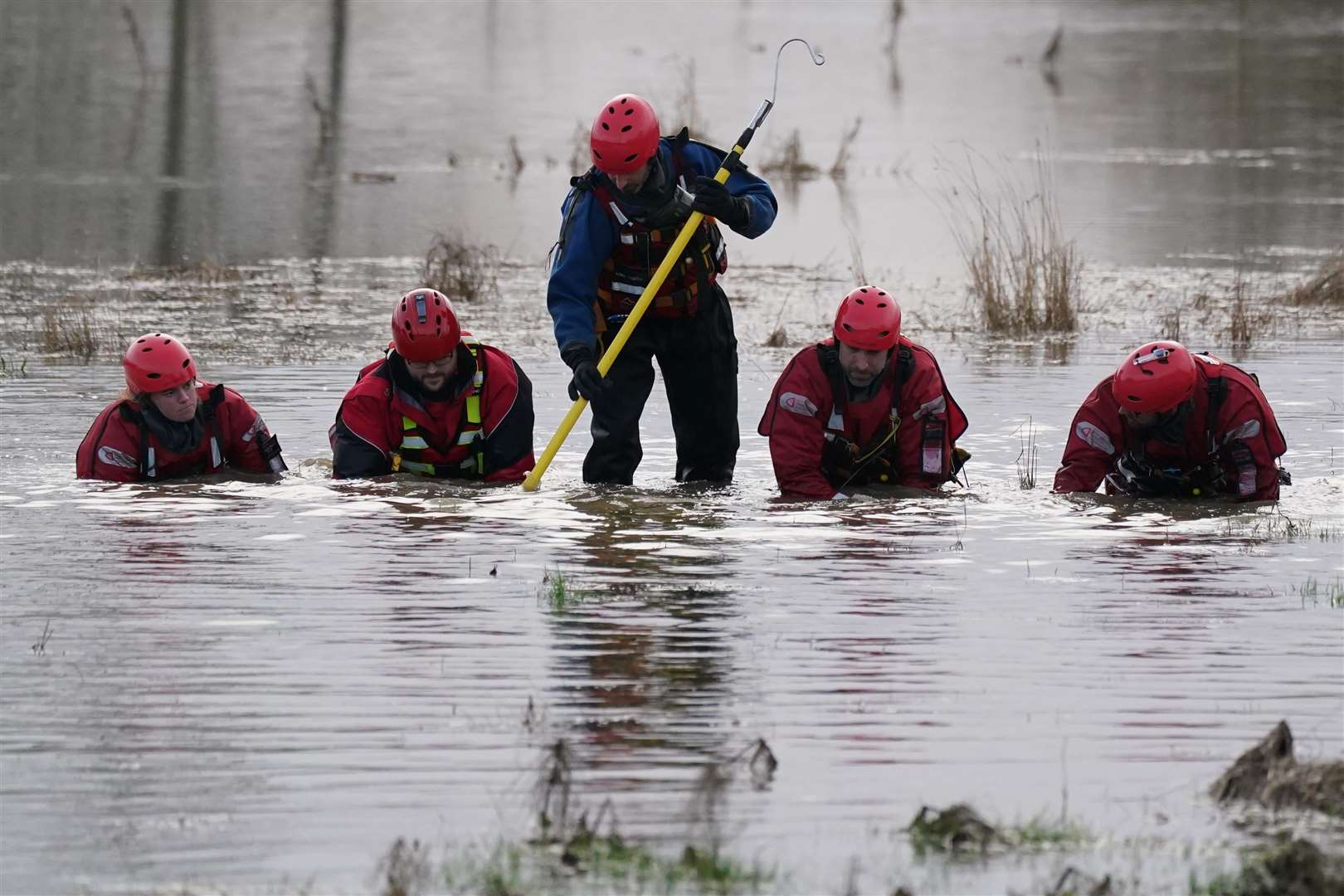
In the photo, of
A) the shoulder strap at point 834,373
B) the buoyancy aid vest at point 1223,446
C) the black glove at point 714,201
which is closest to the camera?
the buoyancy aid vest at point 1223,446

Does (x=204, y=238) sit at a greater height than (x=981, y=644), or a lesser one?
greater

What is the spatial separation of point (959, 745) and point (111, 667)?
7.98 ft

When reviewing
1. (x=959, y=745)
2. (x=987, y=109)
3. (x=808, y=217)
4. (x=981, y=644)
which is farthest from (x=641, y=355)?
(x=987, y=109)

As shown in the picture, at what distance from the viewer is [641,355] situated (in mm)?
9445

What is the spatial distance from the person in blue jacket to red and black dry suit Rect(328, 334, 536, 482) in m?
0.31

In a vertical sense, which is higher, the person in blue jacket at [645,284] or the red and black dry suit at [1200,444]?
the person in blue jacket at [645,284]

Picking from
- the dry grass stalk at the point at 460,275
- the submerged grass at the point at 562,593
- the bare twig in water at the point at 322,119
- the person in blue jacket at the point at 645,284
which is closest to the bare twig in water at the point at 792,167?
the bare twig in water at the point at 322,119

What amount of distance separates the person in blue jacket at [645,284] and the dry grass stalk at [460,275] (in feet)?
22.0

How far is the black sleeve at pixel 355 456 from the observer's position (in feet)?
29.9

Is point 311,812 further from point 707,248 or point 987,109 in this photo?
point 987,109

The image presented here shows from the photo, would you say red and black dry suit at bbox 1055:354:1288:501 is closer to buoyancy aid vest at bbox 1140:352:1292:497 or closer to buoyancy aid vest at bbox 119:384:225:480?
buoyancy aid vest at bbox 1140:352:1292:497

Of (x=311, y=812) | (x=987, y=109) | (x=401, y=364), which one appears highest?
(x=987, y=109)

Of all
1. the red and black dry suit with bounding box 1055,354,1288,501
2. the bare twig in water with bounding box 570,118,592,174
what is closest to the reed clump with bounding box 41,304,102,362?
the red and black dry suit with bounding box 1055,354,1288,501

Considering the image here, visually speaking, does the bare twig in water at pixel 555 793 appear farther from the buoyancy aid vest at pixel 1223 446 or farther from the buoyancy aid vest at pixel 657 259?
the buoyancy aid vest at pixel 1223 446
